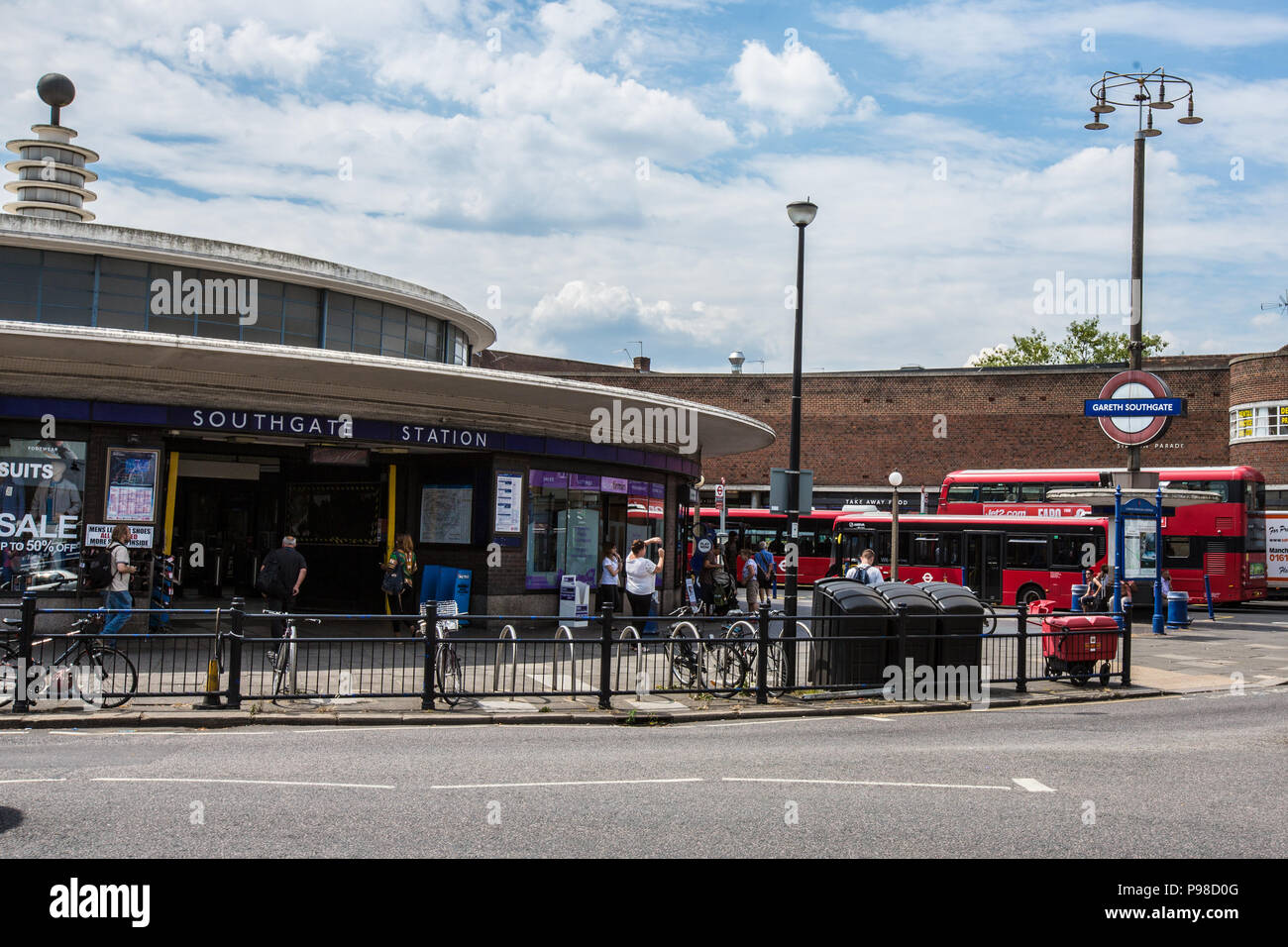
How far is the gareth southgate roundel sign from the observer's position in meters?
22.4

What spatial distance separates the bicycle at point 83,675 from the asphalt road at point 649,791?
103cm

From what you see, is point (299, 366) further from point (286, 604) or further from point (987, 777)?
point (987, 777)

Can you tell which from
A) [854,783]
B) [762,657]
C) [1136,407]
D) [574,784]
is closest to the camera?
[574,784]

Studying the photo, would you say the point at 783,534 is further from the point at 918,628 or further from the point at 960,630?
the point at 918,628

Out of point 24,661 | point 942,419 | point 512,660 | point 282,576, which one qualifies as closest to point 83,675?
point 24,661

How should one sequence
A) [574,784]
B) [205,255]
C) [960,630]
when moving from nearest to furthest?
1. [574,784]
2. [960,630]
3. [205,255]

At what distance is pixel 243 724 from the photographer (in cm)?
1103

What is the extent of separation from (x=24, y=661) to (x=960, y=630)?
1072 cm

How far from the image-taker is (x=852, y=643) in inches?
525

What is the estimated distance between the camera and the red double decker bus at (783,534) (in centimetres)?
3741

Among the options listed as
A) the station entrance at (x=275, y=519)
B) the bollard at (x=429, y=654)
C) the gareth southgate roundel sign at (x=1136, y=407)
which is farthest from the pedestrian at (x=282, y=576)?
the gareth southgate roundel sign at (x=1136, y=407)

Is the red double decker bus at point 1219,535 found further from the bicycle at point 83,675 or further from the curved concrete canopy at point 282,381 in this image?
the bicycle at point 83,675

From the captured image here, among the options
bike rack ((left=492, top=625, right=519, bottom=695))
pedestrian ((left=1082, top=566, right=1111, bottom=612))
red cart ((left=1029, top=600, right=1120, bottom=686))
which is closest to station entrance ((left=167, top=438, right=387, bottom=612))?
bike rack ((left=492, top=625, right=519, bottom=695))

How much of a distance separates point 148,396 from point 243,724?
7.51 meters
